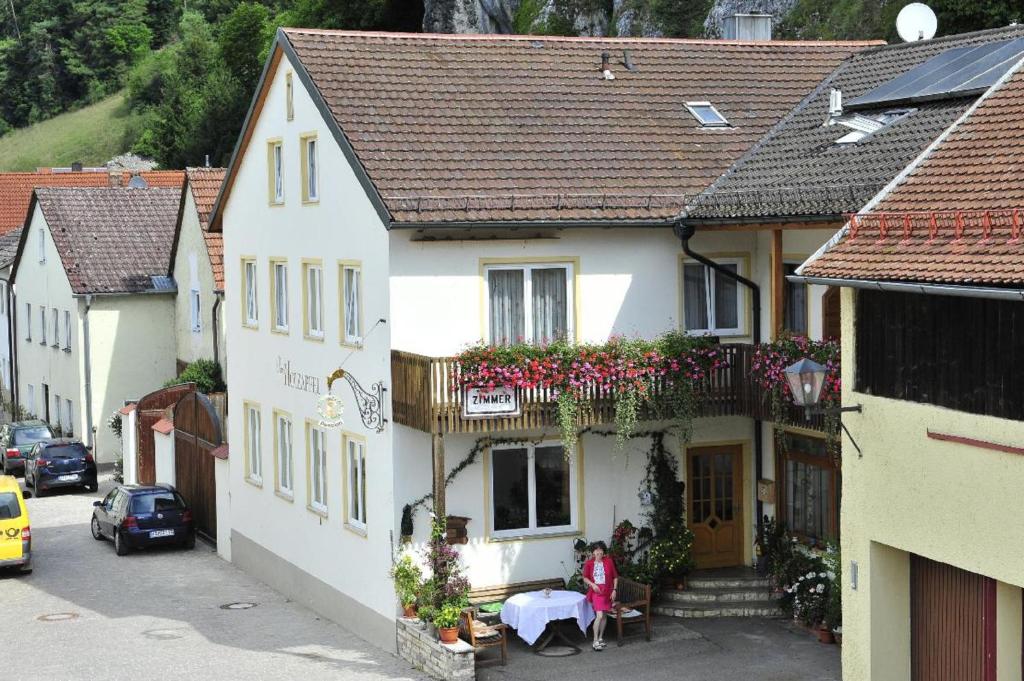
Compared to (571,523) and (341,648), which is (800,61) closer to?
(571,523)

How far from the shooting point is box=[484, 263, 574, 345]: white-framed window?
71.2ft

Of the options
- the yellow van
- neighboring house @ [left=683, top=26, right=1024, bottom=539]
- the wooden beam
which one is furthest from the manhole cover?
the wooden beam

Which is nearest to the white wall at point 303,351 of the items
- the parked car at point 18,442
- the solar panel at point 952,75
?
the solar panel at point 952,75

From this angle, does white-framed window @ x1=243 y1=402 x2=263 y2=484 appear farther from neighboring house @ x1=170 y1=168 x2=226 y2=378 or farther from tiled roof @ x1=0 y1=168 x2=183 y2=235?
tiled roof @ x1=0 y1=168 x2=183 y2=235

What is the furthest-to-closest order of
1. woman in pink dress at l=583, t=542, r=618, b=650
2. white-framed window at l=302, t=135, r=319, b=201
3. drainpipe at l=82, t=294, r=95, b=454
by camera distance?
drainpipe at l=82, t=294, r=95, b=454 < white-framed window at l=302, t=135, r=319, b=201 < woman in pink dress at l=583, t=542, r=618, b=650

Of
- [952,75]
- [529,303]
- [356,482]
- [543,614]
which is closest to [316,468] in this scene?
[356,482]

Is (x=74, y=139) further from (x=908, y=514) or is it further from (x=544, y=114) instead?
(x=908, y=514)

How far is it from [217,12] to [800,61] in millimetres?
92078

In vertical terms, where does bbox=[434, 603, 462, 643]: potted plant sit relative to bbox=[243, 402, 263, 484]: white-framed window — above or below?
below

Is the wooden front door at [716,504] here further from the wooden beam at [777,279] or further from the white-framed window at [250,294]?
the white-framed window at [250,294]

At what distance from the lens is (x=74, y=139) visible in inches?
4018

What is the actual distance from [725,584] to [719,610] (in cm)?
46

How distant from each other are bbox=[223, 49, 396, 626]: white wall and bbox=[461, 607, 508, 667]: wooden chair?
4.77ft

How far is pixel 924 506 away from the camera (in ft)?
49.5
